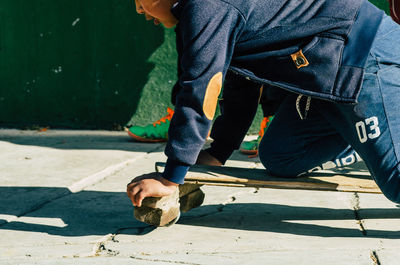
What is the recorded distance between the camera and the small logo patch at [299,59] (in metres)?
2.14

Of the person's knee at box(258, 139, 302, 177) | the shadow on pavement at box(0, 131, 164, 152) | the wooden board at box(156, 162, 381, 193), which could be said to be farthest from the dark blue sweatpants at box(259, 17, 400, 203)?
the shadow on pavement at box(0, 131, 164, 152)

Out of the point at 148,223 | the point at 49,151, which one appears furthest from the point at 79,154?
the point at 148,223

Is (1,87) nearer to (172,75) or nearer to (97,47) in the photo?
(97,47)

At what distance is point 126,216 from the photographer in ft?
8.38

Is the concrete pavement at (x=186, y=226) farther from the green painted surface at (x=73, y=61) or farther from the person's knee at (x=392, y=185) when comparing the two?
the green painted surface at (x=73, y=61)

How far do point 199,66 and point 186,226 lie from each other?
683mm

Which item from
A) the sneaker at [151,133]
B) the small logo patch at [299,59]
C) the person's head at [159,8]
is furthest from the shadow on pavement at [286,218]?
the sneaker at [151,133]

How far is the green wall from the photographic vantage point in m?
5.36

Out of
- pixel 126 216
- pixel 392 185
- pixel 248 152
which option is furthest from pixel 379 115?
pixel 248 152

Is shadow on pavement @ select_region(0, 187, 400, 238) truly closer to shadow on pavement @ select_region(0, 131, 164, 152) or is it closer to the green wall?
shadow on pavement @ select_region(0, 131, 164, 152)

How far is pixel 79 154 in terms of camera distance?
159 inches

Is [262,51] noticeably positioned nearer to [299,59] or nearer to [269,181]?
[299,59]

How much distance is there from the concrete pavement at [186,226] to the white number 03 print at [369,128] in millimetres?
366

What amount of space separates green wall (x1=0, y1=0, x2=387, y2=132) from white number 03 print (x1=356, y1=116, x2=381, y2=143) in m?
3.26
